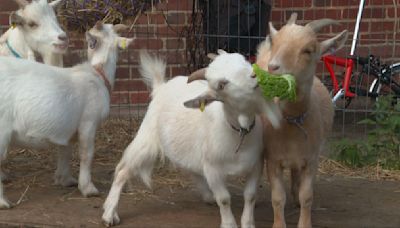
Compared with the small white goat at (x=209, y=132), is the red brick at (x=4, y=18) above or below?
above

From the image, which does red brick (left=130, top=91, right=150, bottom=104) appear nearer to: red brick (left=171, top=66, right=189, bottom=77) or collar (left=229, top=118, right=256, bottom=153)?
red brick (left=171, top=66, right=189, bottom=77)

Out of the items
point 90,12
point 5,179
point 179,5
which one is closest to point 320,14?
point 179,5

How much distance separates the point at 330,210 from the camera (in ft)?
16.5

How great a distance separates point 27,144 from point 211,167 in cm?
143

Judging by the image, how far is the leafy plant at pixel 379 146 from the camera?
610cm

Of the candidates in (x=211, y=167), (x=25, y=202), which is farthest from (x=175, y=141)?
(x=25, y=202)

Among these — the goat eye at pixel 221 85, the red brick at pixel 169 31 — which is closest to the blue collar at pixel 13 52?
the red brick at pixel 169 31

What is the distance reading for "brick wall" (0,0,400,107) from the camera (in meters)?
7.79

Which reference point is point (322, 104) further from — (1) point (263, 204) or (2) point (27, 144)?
(2) point (27, 144)

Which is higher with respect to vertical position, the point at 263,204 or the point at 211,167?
the point at 211,167

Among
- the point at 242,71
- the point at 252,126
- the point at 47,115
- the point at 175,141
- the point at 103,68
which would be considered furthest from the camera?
the point at 103,68

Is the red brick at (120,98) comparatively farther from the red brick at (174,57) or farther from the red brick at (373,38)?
the red brick at (373,38)

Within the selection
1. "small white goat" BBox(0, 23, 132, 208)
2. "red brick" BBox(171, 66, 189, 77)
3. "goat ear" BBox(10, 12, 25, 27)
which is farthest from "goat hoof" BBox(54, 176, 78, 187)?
"red brick" BBox(171, 66, 189, 77)

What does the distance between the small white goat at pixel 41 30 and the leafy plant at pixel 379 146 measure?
2481 mm
